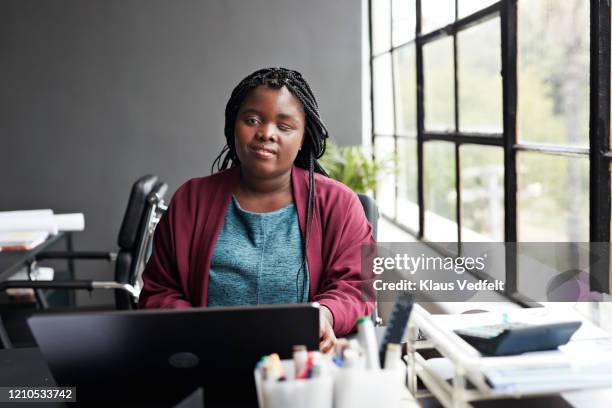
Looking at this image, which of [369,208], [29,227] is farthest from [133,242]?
[369,208]

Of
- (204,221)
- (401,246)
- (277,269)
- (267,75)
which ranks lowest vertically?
(401,246)

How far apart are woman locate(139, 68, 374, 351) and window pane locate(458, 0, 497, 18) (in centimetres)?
102

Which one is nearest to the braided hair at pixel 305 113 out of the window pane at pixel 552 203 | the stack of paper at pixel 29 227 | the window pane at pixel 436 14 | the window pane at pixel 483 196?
the window pane at pixel 436 14

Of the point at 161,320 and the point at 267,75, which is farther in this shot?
the point at 267,75

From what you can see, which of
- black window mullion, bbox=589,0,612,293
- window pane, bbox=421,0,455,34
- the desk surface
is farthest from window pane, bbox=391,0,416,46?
the desk surface

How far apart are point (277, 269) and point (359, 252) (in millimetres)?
192

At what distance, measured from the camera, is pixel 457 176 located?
2.62 metres

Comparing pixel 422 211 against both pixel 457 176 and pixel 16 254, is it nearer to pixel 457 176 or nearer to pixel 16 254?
pixel 457 176

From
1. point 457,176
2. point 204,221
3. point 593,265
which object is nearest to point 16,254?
point 204,221

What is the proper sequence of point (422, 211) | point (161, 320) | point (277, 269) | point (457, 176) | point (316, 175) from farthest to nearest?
point (422, 211) → point (457, 176) → point (316, 175) → point (277, 269) → point (161, 320)

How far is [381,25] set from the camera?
13.3ft

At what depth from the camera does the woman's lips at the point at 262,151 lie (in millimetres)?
1440

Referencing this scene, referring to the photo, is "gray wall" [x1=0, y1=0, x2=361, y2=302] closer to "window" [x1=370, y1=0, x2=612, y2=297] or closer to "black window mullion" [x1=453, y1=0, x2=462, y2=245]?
"window" [x1=370, y1=0, x2=612, y2=297]

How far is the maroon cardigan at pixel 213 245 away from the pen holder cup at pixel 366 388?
1.87 ft
